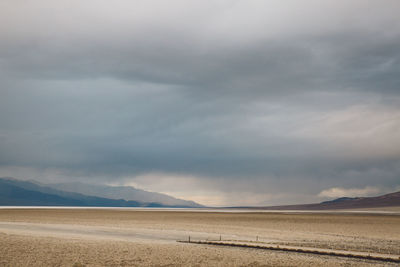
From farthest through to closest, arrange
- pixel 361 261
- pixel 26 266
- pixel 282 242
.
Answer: pixel 282 242 < pixel 361 261 < pixel 26 266

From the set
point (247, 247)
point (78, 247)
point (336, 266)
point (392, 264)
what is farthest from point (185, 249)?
point (392, 264)

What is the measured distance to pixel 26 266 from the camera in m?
24.3

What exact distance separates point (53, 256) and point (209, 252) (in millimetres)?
10274

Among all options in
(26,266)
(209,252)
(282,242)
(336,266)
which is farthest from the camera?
(282,242)

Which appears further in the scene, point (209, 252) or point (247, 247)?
point (247, 247)

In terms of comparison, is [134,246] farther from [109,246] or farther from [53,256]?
[53,256]

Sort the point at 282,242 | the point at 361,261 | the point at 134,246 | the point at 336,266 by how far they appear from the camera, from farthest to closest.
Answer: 1. the point at 282,242
2. the point at 134,246
3. the point at 361,261
4. the point at 336,266

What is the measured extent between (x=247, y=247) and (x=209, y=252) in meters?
5.00

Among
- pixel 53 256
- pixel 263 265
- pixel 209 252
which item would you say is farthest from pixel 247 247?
pixel 53 256

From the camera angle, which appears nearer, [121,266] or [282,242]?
[121,266]

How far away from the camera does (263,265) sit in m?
25.8

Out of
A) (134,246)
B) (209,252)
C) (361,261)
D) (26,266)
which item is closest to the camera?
(26,266)

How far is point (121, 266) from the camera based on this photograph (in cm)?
2525

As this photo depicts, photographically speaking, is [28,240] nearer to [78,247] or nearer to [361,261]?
[78,247]
